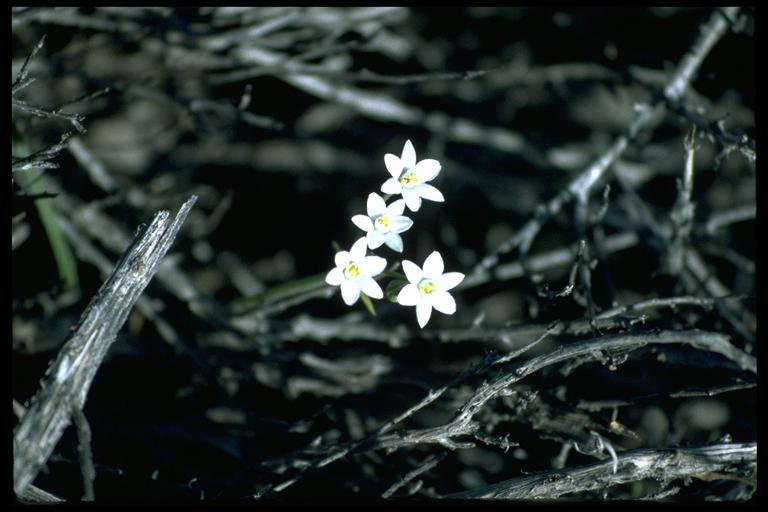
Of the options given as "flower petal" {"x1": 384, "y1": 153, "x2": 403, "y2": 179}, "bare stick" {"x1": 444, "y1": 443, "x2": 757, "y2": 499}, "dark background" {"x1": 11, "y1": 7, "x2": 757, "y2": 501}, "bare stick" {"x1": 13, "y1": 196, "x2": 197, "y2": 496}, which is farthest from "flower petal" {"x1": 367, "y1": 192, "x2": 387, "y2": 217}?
"bare stick" {"x1": 444, "y1": 443, "x2": 757, "y2": 499}

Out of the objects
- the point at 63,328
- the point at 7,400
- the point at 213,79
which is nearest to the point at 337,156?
the point at 213,79

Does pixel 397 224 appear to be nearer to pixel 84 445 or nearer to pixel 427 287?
pixel 427 287

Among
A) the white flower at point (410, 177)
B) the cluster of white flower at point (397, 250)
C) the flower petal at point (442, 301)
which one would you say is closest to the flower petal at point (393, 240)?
the cluster of white flower at point (397, 250)

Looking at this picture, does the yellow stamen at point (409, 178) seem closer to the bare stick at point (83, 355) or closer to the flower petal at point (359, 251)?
the flower petal at point (359, 251)

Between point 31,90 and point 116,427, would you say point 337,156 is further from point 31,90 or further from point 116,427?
point 116,427

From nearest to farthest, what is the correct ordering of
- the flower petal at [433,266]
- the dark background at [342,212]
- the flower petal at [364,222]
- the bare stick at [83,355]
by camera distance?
1. the bare stick at [83,355]
2. the flower petal at [364,222]
3. the flower petal at [433,266]
4. the dark background at [342,212]

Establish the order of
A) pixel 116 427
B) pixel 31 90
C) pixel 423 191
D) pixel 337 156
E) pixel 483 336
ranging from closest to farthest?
pixel 423 191
pixel 483 336
pixel 116 427
pixel 31 90
pixel 337 156

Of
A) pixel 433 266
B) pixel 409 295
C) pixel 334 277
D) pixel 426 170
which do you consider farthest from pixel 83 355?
pixel 426 170
